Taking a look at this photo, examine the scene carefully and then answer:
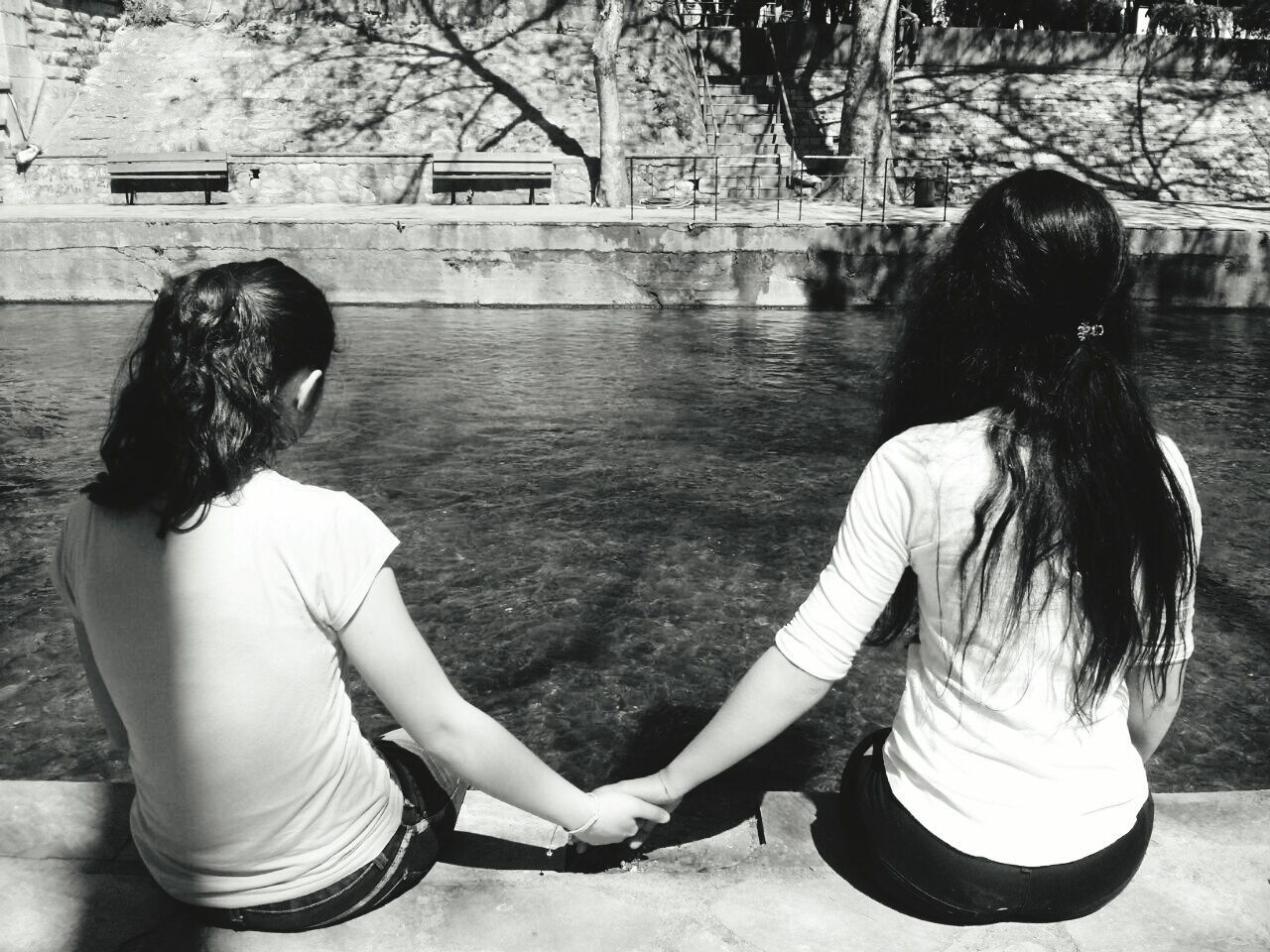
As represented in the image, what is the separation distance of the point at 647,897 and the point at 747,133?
58.8 ft

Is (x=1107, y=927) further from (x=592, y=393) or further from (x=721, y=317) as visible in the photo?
(x=721, y=317)

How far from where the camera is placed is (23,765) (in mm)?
3828

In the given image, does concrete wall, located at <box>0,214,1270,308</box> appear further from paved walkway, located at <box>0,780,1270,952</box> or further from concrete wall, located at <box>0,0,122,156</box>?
paved walkway, located at <box>0,780,1270,952</box>

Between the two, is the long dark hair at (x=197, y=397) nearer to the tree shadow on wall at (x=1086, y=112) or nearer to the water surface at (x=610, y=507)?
the water surface at (x=610, y=507)

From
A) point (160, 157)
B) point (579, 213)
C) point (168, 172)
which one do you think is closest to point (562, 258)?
point (579, 213)

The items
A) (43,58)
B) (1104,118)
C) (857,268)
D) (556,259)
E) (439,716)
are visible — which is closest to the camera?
(439,716)

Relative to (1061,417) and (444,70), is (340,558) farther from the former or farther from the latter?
(444,70)

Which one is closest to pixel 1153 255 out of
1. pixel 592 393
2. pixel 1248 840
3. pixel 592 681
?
→ pixel 592 393

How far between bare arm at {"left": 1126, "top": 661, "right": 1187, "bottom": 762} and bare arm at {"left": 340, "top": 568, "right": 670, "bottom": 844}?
36.2 inches

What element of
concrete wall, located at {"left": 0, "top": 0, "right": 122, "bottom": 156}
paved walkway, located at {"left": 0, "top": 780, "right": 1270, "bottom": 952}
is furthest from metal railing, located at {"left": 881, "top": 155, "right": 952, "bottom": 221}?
concrete wall, located at {"left": 0, "top": 0, "right": 122, "bottom": 156}

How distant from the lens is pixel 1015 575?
168 centimetres

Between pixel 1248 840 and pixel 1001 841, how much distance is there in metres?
0.79

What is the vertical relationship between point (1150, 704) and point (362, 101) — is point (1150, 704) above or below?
below

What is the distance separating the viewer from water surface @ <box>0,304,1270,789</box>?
4.16 meters
